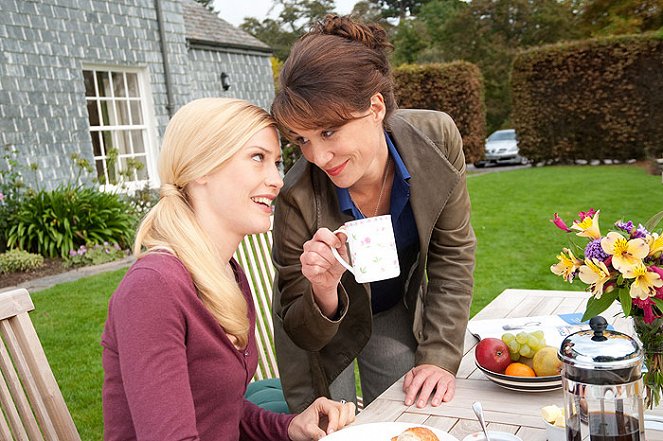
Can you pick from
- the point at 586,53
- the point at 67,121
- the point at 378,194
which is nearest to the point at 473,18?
the point at 586,53

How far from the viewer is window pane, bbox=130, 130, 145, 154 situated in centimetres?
1123

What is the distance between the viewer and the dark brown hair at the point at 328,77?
6.38ft

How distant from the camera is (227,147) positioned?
1.77 meters

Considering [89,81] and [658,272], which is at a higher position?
[89,81]

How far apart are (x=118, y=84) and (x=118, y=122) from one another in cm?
66

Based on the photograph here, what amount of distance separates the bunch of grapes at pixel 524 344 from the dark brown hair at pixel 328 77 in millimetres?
786

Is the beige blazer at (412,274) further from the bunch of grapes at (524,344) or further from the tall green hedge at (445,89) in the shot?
the tall green hedge at (445,89)

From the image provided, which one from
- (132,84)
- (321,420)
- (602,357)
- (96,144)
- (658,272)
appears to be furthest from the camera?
(132,84)

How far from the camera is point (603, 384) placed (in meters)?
1.23

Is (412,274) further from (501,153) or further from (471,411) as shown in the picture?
(501,153)

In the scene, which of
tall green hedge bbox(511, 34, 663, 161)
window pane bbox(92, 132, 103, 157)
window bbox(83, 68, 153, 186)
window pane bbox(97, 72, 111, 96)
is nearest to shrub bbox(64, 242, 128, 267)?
window bbox(83, 68, 153, 186)

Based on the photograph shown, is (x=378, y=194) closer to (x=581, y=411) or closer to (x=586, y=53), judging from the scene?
(x=581, y=411)

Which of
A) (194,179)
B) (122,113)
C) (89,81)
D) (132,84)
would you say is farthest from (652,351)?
(132,84)

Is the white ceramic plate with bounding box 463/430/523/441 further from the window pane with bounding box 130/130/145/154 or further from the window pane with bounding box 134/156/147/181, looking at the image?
the window pane with bounding box 130/130/145/154
